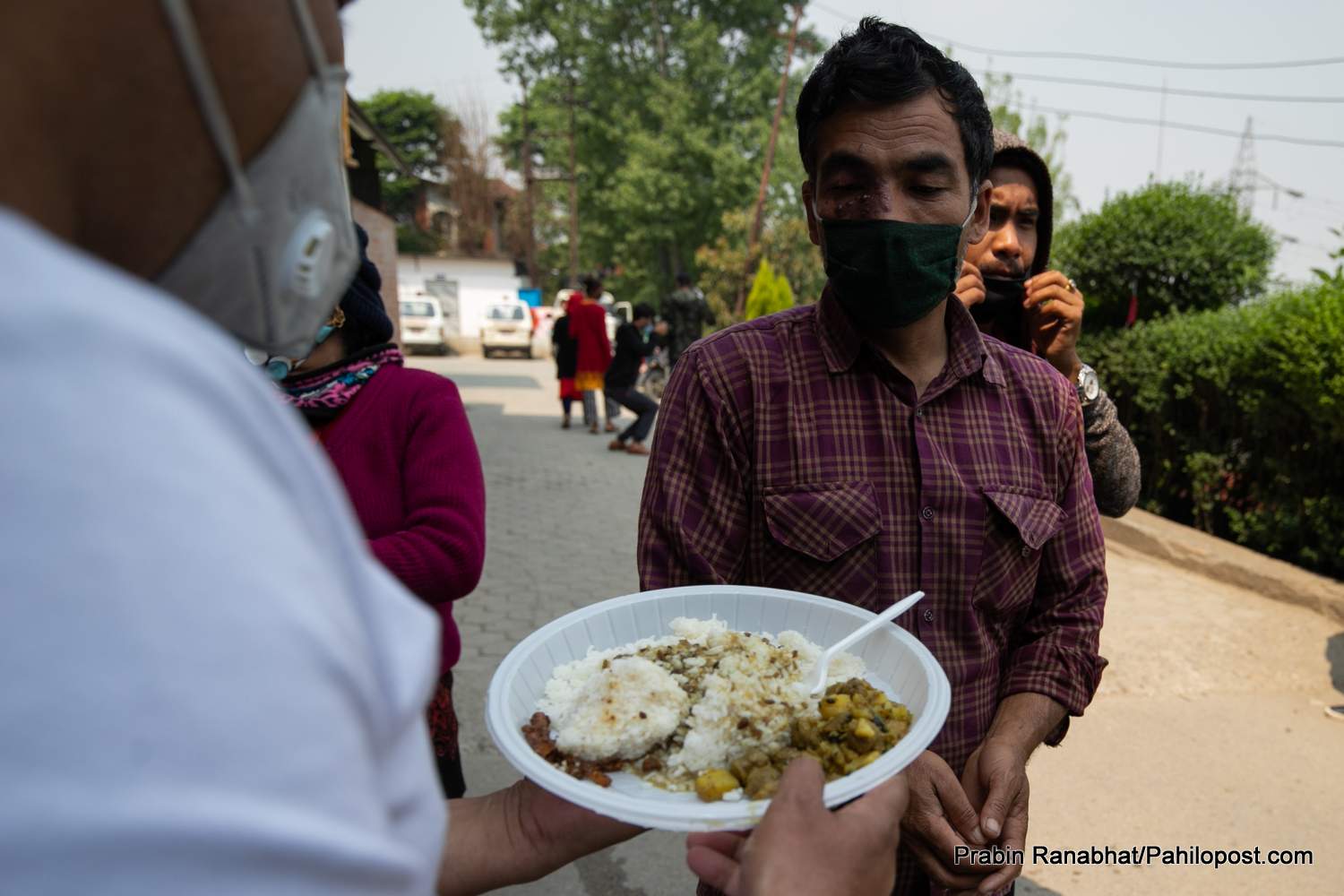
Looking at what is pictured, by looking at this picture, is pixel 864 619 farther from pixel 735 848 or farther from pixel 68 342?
pixel 68 342

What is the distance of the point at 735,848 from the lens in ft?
3.85

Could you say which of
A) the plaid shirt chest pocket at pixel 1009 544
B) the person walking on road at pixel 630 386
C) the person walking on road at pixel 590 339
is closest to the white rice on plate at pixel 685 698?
the plaid shirt chest pocket at pixel 1009 544

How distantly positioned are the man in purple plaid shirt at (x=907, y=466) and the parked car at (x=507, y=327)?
87.0 feet

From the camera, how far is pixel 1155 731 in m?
4.34

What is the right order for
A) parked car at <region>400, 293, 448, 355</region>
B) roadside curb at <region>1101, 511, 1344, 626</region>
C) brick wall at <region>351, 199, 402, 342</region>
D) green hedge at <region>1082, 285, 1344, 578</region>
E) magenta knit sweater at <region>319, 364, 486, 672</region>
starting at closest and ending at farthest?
magenta knit sweater at <region>319, 364, 486, 672</region> → roadside curb at <region>1101, 511, 1344, 626</region> → green hedge at <region>1082, 285, 1344, 578</region> → brick wall at <region>351, 199, 402, 342</region> → parked car at <region>400, 293, 448, 355</region>

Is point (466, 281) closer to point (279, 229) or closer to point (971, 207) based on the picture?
point (971, 207)

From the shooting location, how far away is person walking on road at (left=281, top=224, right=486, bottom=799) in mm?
2176

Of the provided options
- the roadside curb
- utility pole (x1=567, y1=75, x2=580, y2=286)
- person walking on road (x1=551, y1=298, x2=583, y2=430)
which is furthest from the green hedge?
utility pole (x1=567, y1=75, x2=580, y2=286)

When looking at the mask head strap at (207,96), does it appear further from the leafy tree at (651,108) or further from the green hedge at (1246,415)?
the leafy tree at (651,108)

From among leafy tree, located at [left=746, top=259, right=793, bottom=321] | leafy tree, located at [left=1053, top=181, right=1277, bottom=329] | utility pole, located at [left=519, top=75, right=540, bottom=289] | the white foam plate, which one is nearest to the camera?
the white foam plate

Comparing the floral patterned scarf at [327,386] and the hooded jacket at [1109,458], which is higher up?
the floral patterned scarf at [327,386]

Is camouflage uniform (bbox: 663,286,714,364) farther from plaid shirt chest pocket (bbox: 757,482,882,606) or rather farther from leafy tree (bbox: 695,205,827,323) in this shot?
plaid shirt chest pocket (bbox: 757,482,882,606)

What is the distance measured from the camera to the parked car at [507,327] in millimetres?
27688

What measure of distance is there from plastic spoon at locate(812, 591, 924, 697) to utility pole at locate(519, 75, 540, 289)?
36091mm
